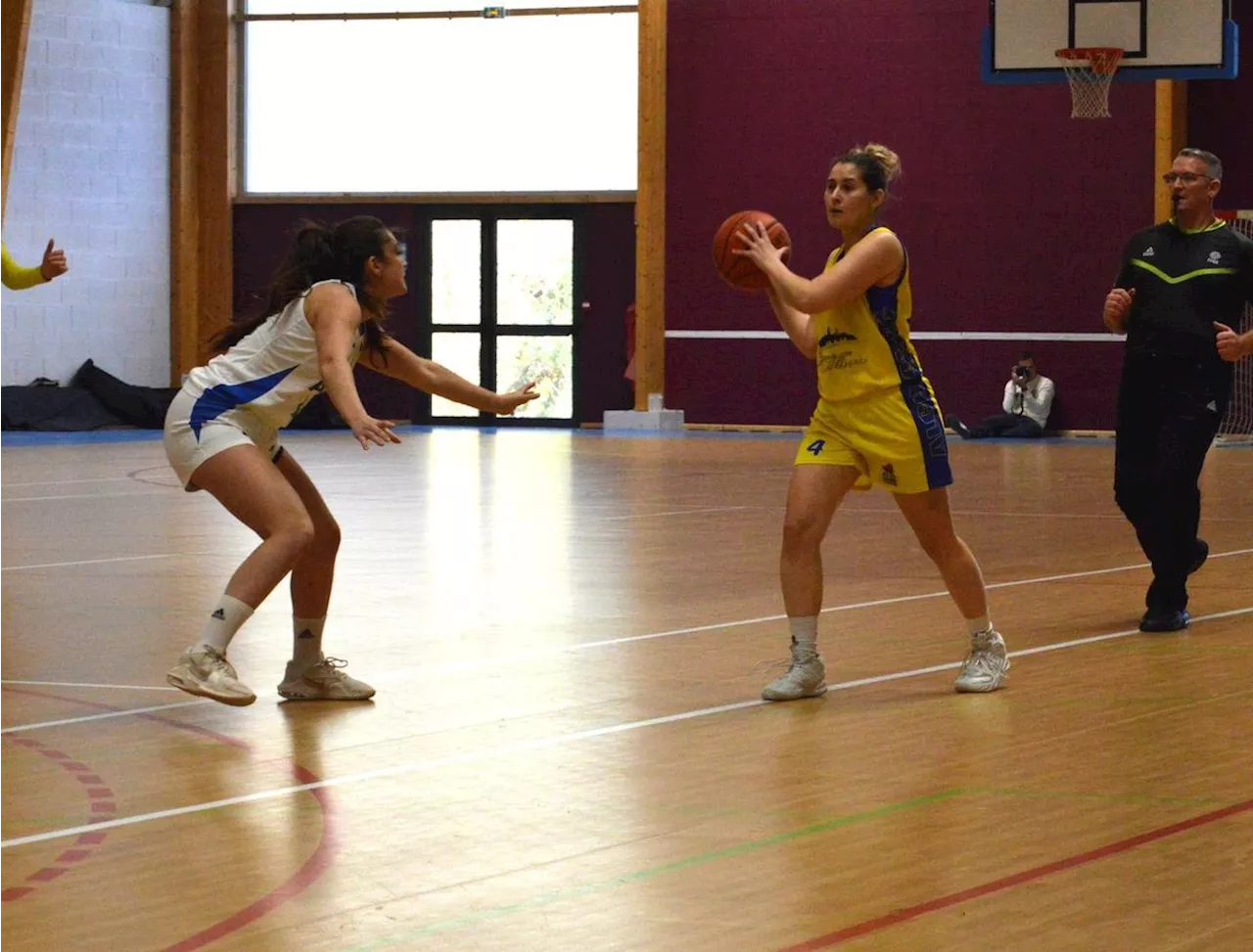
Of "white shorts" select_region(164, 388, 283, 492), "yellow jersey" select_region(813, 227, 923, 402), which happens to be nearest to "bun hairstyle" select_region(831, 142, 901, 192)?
"yellow jersey" select_region(813, 227, 923, 402)

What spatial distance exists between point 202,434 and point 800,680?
192cm

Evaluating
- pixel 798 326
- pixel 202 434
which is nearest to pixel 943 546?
pixel 798 326

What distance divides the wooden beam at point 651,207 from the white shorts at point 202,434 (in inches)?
772

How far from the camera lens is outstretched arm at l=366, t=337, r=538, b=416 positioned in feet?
21.0

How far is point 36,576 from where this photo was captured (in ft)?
31.4

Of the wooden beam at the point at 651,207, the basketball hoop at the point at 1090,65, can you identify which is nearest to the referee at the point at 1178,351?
the basketball hoop at the point at 1090,65

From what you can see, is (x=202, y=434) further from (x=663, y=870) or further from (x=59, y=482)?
(x=59, y=482)

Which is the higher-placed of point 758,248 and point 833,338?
point 758,248

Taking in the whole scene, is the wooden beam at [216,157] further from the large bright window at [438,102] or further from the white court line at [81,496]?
the white court line at [81,496]

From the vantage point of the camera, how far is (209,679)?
232 inches

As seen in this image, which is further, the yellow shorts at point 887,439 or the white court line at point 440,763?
the yellow shorts at point 887,439

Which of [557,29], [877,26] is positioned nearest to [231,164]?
[557,29]

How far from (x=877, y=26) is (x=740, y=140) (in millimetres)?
2138

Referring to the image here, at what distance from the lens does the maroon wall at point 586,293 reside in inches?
1050
